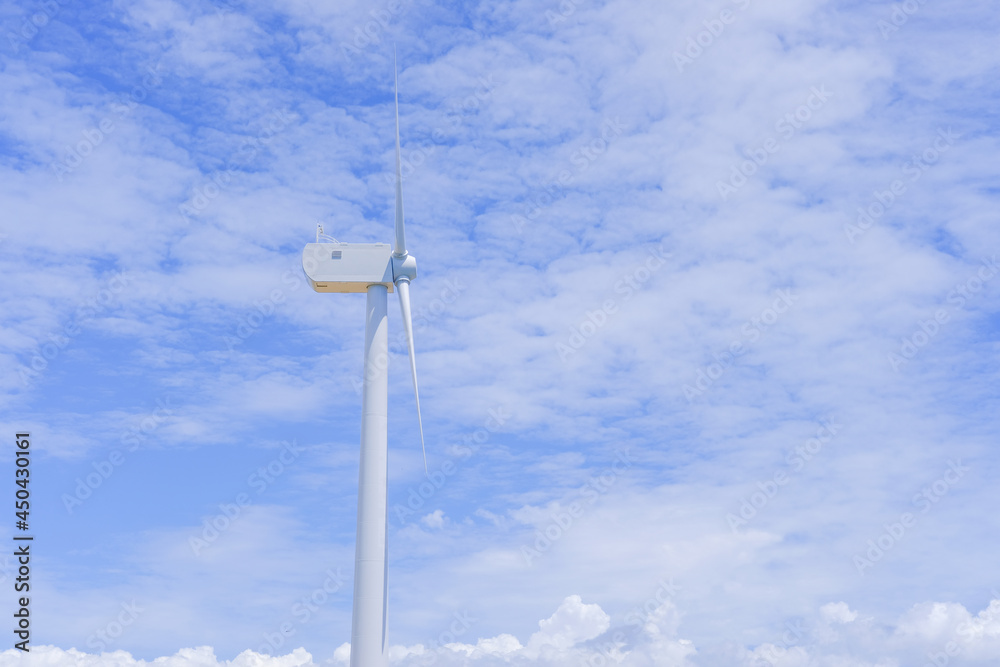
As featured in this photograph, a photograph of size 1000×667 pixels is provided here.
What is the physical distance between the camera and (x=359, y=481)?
45844 millimetres

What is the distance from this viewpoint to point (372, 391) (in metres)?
46.9

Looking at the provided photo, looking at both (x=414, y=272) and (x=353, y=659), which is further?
(x=414, y=272)

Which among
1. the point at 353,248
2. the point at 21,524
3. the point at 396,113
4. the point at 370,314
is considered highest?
the point at 396,113

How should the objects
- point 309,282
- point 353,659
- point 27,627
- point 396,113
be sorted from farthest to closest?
point 396,113 < point 309,282 < point 27,627 < point 353,659

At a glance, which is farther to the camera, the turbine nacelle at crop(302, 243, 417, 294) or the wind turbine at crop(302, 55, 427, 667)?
the turbine nacelle at crop(302, 243, 417, 294)

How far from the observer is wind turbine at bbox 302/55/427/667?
43.8m

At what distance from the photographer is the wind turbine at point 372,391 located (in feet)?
144

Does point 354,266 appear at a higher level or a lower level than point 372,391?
higher

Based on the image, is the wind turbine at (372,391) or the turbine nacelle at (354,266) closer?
the wind turbine at (372,391)

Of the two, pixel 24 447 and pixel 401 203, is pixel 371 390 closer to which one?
pixel 401 203

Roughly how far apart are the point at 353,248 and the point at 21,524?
20.4 metres

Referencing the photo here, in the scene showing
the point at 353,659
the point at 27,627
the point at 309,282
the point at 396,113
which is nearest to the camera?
the point at 353,659

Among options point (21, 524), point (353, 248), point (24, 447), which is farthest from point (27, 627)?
point (353, 248)

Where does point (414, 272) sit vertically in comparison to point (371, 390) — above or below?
above
